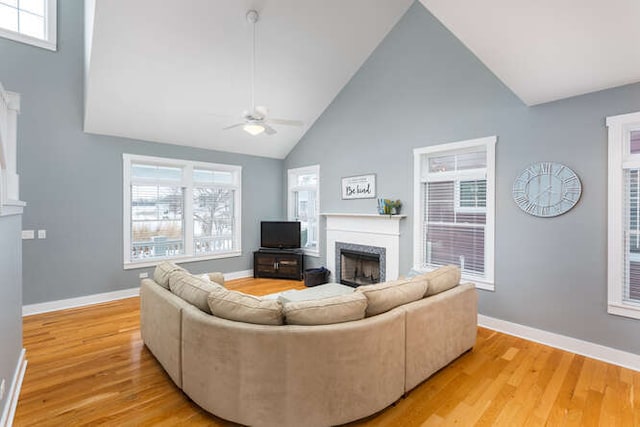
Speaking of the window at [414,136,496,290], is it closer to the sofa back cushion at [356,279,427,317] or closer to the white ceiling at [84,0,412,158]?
the sofa back cushion at [356,279,427,317]

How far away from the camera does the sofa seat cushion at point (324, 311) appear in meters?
1.92

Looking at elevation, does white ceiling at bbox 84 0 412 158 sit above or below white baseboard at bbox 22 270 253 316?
above

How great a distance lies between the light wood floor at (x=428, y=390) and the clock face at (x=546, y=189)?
58.7 inches

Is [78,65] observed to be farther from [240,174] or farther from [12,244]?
[12,244]

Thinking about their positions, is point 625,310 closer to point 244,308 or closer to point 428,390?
point 428,390

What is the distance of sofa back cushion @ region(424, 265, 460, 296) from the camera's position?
2.67 m

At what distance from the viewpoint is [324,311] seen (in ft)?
6.39

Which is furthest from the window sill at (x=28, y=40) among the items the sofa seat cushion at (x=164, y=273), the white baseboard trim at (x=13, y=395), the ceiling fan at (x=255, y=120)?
the white baseboard trim at (x=13, y=395)

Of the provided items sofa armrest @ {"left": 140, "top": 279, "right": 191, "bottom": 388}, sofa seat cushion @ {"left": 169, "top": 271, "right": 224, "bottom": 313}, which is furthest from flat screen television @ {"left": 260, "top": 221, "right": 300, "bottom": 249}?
sofa seat cushion @ {"left": 169, "top": 271, "right": 224, "bottom": 313}

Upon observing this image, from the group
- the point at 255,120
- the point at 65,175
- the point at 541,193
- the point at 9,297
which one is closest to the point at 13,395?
the point at 9,297

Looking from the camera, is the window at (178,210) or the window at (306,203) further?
the window at (306,203)

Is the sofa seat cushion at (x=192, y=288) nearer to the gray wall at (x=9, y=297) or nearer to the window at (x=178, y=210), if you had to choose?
the gray wall at (x=9, y=297)

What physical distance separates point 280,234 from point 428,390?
170 inches

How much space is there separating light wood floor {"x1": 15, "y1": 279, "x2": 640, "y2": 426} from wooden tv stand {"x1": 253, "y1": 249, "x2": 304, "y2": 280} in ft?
9.65
